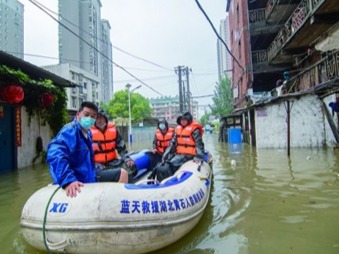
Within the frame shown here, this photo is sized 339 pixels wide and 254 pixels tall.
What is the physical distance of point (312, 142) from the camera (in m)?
13.2

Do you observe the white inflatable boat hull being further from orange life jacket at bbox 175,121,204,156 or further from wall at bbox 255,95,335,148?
wall at bbox 255,95,335,148

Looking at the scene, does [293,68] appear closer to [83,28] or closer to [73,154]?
[83,28]

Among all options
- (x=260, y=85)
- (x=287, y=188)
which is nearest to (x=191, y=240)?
(x=287, y=188)

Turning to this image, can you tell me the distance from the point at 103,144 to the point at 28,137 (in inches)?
307

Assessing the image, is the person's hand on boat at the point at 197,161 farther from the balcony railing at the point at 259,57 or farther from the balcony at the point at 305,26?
the balcony railing at the point at 259,57

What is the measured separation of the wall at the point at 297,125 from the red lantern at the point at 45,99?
9.62m

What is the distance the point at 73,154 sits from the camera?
3.12m

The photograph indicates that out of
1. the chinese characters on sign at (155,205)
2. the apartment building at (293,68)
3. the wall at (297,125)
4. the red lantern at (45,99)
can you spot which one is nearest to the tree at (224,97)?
the apartment building at (293,68)

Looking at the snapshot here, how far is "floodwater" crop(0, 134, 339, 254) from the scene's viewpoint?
3232mm

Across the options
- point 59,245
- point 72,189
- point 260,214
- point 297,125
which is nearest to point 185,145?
point 260,214

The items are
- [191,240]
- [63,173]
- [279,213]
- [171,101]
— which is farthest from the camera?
[171,101]

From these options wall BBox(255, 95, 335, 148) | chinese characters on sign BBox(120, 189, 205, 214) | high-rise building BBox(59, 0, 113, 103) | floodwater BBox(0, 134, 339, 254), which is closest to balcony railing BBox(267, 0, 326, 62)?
wall BBox(255, 95, 335, 148)

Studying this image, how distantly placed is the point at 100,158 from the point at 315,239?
10.8 feet

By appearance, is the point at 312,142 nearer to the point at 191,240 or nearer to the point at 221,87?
the point at 191,240
